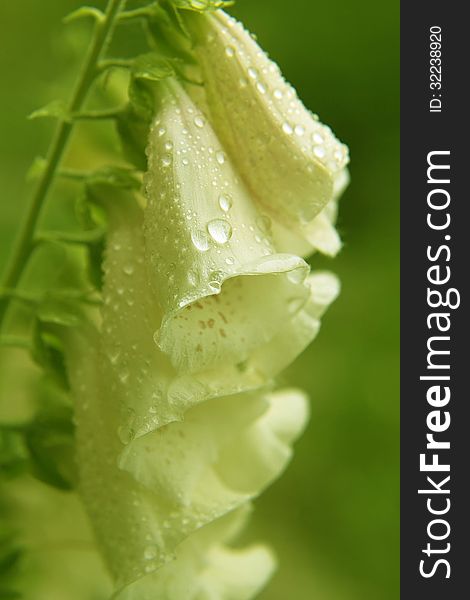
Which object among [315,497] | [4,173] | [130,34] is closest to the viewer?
[4,173]

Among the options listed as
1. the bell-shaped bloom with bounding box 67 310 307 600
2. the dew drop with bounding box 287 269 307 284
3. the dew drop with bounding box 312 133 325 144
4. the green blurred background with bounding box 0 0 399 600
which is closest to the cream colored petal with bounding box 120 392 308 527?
the bell-shaped bloom with bounding box 67 310 307 600

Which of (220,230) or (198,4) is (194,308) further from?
(198,4)

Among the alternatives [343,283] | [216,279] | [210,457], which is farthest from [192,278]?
[343,283]

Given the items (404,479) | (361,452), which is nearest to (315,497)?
(361,452)

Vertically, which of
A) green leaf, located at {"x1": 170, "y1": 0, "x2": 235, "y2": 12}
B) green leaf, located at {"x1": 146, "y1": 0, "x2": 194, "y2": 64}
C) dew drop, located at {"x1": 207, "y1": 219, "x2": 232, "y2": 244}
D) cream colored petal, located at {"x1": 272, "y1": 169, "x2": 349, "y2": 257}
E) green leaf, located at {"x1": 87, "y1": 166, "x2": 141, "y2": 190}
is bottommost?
dew drop, located at {"x1": 207, "y1": 219, "x2": 232, "y2": 244}

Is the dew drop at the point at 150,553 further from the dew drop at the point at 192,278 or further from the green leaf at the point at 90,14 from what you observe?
the green leaf at the point at 90,14

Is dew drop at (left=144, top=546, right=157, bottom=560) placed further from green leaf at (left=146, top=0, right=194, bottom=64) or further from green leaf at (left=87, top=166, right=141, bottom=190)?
green leaf at (left=146, top=0, right=194, bottom=64)

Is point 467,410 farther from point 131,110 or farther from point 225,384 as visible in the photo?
point 131,110
